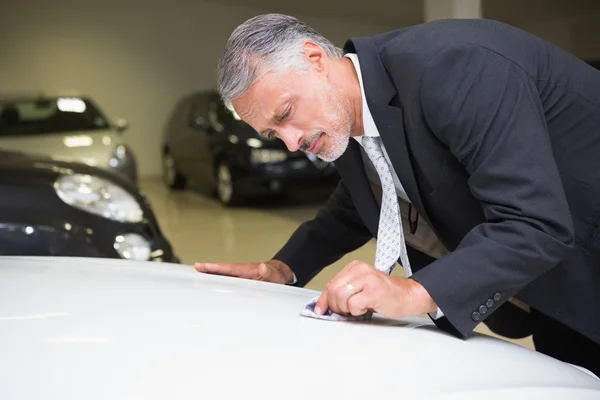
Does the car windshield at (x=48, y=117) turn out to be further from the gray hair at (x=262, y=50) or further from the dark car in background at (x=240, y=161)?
the gray hair at (x=262, y=50)

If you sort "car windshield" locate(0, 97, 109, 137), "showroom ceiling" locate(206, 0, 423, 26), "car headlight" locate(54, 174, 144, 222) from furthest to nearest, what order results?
"showroom ceiling" locate(206, 0, 423, 26) → "car windshield" locate(0, 97, 109, 137) → "car headlight" locate(54, 174, 144, 222)

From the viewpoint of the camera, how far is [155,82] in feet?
43.7

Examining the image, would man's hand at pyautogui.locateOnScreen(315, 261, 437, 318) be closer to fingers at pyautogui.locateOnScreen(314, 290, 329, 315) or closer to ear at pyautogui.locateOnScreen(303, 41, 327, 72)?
fingers at pyautogui.locateOnScreen(314, 290, 329, 315)

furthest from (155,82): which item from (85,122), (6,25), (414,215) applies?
(414,215)

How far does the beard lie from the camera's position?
1.50m

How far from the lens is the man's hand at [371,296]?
49.1 inches

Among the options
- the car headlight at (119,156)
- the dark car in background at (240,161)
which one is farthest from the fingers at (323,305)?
the dark car in background at (240,161)

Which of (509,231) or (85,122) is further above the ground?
(509,231)

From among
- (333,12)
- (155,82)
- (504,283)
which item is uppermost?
(504,283)

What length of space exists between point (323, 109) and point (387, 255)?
0.93 feet

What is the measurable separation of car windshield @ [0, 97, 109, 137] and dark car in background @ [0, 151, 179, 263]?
14.9 ft

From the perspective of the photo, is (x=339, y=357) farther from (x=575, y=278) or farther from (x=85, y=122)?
(x=85, y=122)

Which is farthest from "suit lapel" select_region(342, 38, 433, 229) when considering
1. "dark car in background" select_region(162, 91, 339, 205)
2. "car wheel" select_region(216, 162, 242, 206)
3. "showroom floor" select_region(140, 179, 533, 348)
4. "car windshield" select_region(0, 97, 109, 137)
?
"car wheel" select_region(216, 162, 242, 206)

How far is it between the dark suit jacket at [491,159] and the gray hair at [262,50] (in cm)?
12
